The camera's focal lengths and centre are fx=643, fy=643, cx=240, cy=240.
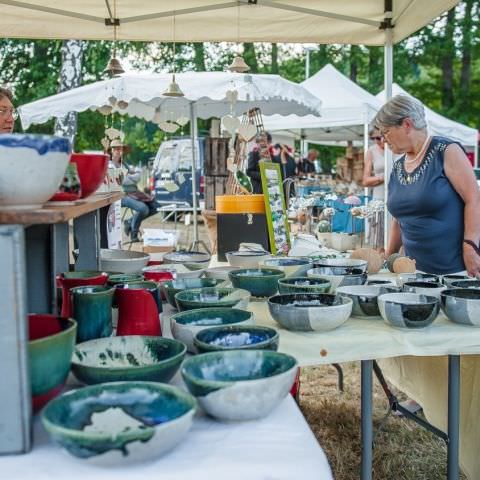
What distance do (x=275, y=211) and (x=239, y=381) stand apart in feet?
6.22

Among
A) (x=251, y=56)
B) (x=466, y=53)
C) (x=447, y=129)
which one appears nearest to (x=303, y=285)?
(x=447, y=129)

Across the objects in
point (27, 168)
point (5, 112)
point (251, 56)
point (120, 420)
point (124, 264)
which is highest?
point (251, 56)

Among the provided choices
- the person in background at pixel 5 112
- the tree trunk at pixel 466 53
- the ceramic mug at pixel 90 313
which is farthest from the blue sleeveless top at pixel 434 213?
the tree trunk at pixel 466 53

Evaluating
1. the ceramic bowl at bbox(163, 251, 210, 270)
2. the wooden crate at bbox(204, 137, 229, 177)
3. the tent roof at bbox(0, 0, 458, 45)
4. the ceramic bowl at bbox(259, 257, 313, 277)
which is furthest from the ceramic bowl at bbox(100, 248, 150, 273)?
the wooden crate at bbox(204, 137, 229, 177)

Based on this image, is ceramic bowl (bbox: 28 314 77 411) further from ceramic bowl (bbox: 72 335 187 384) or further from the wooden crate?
the wooden crate

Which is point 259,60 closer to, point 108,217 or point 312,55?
point 312,55

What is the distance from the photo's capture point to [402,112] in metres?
2.57

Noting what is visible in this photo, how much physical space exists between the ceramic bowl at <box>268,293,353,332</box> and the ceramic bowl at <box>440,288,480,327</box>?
254 millimetres

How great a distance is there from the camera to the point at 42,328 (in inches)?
47.6

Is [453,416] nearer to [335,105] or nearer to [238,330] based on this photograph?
[238,330]

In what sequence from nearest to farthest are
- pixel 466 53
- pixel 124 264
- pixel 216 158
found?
pixel 124 264
pixel 216 158
pixel 466 53

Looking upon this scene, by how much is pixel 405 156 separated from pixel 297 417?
1.83 metres

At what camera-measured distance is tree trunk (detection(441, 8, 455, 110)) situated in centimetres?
1695

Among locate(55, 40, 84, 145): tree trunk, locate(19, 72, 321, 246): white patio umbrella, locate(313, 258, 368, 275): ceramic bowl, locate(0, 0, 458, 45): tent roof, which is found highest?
locate(55, 40, 84, 145): tree trunk
